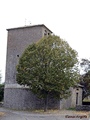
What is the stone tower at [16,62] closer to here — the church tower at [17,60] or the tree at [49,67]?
the church tower at [17,60]

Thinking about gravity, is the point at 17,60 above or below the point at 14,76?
above

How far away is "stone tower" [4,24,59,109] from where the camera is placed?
A: 35.5 metres

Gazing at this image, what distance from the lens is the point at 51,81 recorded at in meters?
29.7

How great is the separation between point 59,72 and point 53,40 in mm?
4060

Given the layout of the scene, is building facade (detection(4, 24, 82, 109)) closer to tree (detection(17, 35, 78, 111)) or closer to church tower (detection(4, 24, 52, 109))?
church tower (detection(4, 24, 52, 109))

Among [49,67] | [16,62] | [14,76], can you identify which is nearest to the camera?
[49,67]

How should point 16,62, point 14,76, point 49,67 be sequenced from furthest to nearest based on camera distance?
point 16,62 < point 14,76 < point 49,67

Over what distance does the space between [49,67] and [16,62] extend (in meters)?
11.6

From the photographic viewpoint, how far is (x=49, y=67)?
30.2 m

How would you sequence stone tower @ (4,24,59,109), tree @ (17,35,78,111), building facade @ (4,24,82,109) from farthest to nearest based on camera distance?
stone tower @ (4,24,59,109) → building facade @ (4,24,82,109) → tree @ (17,35,78,111)

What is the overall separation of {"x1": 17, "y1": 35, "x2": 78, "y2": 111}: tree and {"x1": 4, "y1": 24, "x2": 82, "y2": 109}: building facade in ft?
12.6

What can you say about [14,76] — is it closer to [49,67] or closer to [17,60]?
[17,60]

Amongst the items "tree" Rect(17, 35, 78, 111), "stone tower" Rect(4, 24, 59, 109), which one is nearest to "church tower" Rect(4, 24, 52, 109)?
"stone tower" Rect(4, 24, 59, 109)

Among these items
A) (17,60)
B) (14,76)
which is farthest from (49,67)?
(14,76)
